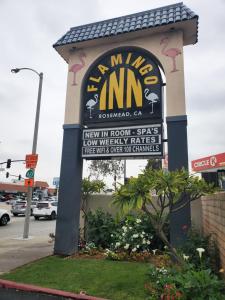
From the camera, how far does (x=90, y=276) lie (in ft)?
21.5

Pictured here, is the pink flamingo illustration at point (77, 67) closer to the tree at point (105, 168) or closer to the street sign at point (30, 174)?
the street sign at point (30, 174)

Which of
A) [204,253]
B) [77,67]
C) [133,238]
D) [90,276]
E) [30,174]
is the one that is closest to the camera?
[90,276]

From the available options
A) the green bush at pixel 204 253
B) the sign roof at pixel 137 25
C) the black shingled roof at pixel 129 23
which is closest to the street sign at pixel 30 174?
the sign roof at pixel 137 25

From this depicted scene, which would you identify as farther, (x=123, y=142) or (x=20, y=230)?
(x=20, y=230)

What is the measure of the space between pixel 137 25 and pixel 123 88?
2146 millimetres

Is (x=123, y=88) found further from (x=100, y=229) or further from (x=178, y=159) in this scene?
(x=100, y=229)

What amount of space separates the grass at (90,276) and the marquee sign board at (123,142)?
322 centimetres

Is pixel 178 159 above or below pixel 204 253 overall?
above

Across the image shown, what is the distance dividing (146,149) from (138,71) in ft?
8.92

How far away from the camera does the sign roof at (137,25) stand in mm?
8875

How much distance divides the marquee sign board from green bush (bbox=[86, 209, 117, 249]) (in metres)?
2.30

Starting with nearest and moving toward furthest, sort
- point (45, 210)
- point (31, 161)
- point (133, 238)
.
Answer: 1. point (133, 238)
2. point (31, 161)
3. point (45, 210)

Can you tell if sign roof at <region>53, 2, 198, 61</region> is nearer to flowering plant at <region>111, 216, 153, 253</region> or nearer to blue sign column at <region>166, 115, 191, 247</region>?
blue sign column at <region>166, 115, 191, 247</region>

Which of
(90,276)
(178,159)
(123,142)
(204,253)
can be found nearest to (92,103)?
(123,142)
